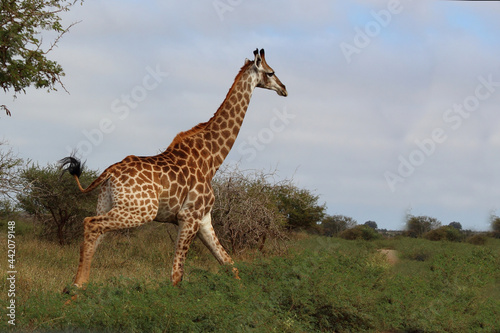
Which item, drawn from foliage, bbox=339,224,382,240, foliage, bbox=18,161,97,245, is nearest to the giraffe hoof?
foliage, bbox=18,161,97,245

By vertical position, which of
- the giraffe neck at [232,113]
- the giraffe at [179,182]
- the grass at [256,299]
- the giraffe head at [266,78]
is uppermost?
the giraffe head at [266,78]

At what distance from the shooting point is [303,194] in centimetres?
2070

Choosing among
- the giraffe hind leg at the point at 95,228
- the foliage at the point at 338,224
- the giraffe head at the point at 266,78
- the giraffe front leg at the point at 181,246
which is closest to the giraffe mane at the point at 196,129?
the giraffe head at the point at 266,78

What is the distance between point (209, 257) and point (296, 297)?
6939 millimetres

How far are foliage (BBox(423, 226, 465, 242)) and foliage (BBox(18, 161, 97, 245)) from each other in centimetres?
1835

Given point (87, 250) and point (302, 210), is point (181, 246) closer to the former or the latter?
point (87, 250)

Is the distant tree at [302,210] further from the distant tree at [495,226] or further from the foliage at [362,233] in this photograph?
the distant tree at [495,226]

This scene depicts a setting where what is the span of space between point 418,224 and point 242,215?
65.8 ft

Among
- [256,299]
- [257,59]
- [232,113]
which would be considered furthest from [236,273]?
[257,59]

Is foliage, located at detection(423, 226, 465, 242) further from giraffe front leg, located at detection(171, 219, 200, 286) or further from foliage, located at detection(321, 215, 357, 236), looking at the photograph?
giraffe front leg, located at detection(171, 219, 200, 286)

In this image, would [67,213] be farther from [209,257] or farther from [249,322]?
[249,322]

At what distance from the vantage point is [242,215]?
14023 mm

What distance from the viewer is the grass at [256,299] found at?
6.42 metres

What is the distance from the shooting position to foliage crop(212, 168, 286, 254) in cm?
1407
